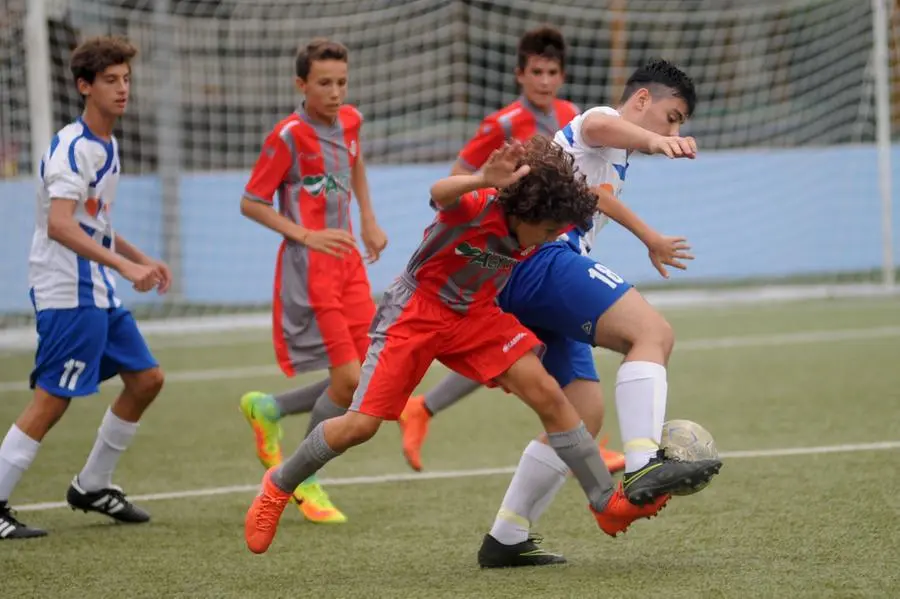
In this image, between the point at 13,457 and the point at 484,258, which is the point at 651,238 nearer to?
the point at 484,258

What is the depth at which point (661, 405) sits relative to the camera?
14.1 feet

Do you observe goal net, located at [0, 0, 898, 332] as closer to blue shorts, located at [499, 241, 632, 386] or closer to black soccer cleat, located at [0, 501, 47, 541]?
black soccer cleat, located at [0, 501, 47, 541]

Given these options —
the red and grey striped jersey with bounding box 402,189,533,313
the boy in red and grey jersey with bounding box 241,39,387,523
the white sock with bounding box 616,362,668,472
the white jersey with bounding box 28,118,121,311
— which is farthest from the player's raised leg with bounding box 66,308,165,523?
the white sock with bounding box 616,362,668,472

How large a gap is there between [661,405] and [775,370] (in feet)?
18.0

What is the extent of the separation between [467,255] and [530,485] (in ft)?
2.72

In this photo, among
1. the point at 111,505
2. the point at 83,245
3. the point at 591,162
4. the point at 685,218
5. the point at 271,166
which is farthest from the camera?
the point at 685,218

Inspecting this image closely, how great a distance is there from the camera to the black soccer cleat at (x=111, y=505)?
563 centimetres

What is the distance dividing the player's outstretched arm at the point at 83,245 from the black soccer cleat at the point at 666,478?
205 cm

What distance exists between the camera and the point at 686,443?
415 cm

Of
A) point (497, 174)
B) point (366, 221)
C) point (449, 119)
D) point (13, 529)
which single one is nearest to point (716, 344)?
point (449, 119)

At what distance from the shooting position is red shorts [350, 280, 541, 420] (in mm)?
4461

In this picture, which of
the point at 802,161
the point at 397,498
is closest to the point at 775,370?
the point at 397,498

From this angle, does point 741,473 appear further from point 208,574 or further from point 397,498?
point 208,574

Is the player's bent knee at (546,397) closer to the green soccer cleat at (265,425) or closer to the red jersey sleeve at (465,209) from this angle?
the red jersey sleeve at (465,209)
